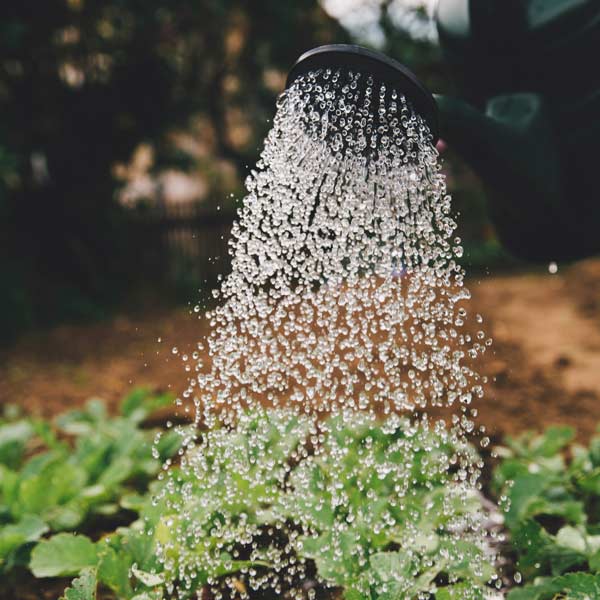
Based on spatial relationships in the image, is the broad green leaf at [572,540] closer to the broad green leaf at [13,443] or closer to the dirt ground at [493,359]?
the dirt ground at [493,359]

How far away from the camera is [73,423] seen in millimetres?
2926

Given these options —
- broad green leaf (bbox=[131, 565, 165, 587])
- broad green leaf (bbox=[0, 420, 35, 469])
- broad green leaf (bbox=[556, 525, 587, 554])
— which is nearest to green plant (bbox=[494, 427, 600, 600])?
broad green leaf (bbox=[556, 525, 587, 554])

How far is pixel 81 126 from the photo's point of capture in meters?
7.09

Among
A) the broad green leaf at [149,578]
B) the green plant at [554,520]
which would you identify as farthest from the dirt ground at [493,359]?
the broad green leaf at [149,578]

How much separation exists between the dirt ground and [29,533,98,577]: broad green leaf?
2024 mm

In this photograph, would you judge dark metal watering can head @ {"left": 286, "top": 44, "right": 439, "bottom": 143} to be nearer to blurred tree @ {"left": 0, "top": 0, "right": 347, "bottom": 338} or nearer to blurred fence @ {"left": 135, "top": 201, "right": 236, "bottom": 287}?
blurred tree @ {"left": 0, "top": 0, "right": 347, "bottom": 338}

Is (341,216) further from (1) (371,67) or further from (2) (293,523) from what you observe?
(2) (293,523)

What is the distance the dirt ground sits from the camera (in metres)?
3.76

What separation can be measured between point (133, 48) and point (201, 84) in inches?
61.0

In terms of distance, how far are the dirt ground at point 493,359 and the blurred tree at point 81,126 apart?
72 centimetres

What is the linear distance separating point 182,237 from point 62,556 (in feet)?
23.8

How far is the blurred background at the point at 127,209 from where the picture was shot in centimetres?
524

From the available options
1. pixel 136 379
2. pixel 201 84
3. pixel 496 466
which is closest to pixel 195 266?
pixel 201 84

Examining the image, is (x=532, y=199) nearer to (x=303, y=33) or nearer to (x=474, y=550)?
(x=474, y=550)
